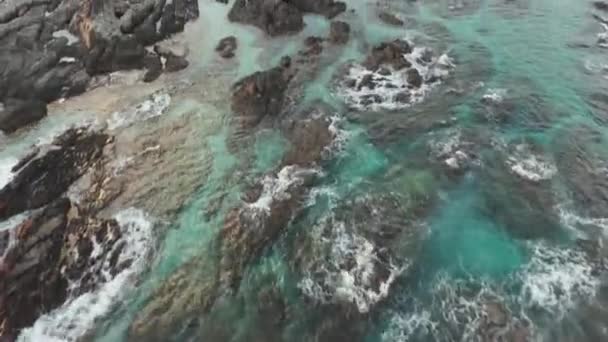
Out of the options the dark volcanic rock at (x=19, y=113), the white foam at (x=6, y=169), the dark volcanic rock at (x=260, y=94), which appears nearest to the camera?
the white foam at (x=6, y=169)

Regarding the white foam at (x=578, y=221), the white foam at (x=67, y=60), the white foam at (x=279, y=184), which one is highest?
the white foam at (x=67, y=60)

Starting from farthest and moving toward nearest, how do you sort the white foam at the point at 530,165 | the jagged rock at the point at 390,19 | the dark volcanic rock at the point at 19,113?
the jagged rock at the point at 390,19 < the dark volcanic rock at the point at 19,113 < the white foam at the point at 530,165

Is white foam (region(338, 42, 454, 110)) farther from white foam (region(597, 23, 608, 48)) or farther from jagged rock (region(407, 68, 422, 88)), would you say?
white foam (region(597, 23, 608, 48))

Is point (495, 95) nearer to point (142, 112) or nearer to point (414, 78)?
point (414, 78)

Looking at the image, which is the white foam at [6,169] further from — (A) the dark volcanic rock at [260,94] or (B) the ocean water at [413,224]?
(A) the dark volcanic rock at [260,94]

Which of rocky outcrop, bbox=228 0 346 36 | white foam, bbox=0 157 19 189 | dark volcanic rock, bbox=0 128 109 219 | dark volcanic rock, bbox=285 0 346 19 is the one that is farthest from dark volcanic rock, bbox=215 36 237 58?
white foam, bbox=0 157 19 189

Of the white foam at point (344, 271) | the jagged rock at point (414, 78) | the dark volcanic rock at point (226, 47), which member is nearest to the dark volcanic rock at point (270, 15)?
the dark volcanic rock at point (226, 47)

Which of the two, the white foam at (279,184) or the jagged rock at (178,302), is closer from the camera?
the jagged rock at (178,302)
